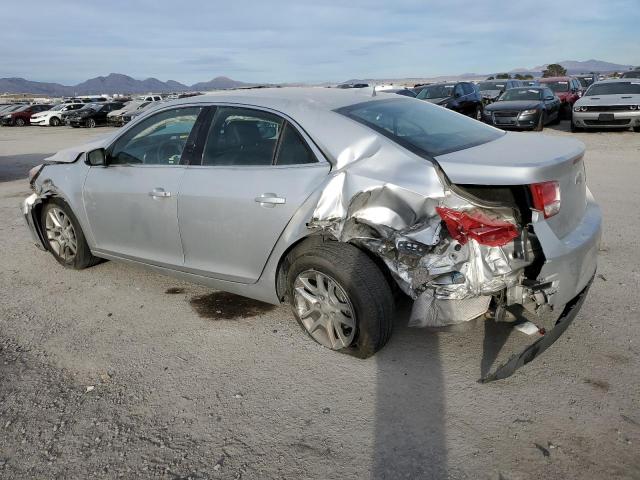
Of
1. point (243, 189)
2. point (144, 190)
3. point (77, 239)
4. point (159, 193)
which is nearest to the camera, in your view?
point (243, 189)

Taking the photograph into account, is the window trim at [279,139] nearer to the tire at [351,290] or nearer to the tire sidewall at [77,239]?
the tire at [351,290]

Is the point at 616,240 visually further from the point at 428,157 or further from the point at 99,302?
the point at 99,302

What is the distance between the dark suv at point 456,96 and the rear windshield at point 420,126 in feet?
48.0

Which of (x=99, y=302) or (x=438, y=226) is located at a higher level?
(x=438, y=226)

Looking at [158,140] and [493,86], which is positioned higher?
[158,140]

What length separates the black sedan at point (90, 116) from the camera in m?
30.8

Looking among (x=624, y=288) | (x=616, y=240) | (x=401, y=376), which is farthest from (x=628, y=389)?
(x=616, y=240)

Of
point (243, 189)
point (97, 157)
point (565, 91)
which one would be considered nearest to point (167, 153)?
point (97, 157)

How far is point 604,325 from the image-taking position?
3674 mm

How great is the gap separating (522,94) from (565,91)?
199 inches

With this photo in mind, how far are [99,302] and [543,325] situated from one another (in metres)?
3.46

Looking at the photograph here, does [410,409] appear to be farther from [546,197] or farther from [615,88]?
[615,88]

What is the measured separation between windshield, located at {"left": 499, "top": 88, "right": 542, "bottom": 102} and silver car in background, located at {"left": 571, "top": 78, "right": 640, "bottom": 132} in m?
1.71

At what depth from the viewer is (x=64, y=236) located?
16.5ft
